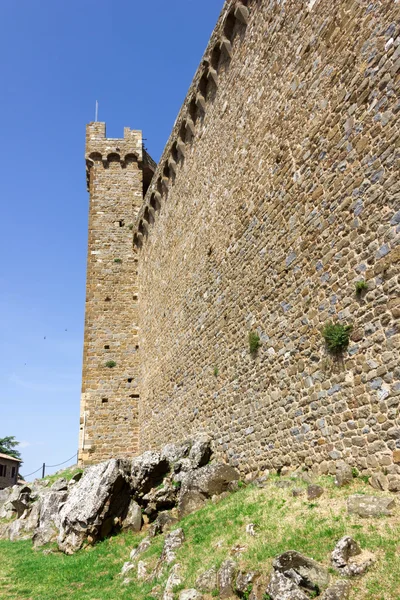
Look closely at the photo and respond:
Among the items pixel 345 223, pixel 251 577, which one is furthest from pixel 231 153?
pixel 251 577

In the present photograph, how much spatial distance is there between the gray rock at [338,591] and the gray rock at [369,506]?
1.00 m

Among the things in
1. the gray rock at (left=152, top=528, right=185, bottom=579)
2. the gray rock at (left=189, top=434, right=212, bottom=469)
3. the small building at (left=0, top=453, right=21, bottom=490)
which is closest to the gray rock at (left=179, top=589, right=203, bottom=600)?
the gray rock at (left=152, top=528, right=185, bottom=579)

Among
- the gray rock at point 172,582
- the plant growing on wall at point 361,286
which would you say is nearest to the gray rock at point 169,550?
the gray rock at point 172,582

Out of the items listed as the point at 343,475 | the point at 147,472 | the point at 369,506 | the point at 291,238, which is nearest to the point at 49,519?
the point at 147,472

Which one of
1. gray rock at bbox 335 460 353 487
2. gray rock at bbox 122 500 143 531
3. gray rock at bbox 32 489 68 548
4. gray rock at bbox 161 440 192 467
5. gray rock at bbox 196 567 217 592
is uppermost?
gray rock at bbox 161 440 192 467

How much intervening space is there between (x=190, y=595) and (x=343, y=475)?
227 centimetres

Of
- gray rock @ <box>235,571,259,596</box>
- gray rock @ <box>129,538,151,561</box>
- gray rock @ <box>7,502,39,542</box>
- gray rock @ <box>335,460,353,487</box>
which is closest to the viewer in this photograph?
gray rock @ <box>235,571,259,596</box>

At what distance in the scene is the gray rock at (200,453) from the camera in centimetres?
1070

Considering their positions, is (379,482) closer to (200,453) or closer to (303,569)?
(303,569)

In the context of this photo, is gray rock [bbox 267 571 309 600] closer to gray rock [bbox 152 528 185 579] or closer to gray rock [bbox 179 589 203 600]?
gray rock [bbox 179 589 203 600]

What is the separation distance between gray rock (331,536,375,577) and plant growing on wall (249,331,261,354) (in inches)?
186

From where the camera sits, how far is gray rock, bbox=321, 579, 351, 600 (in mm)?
4086

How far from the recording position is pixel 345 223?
22.1ft

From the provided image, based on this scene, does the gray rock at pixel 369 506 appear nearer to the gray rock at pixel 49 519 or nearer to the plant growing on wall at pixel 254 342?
the plant growing on wall at pixel 254 342
